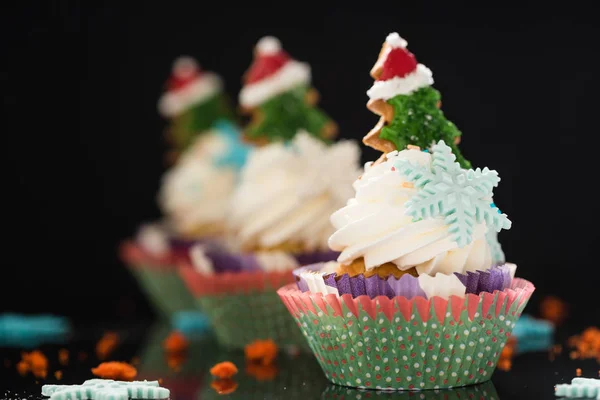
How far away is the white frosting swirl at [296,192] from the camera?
17.7 ft

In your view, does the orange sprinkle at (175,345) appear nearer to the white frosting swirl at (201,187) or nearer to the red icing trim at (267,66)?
the white frosting swirl at (201,187)

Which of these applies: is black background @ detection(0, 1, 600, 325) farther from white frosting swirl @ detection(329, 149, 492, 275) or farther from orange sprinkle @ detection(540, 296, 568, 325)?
white frosting swirl @ detection(329, 149, 492, 275)

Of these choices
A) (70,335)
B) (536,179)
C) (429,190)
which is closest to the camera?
(429,190)

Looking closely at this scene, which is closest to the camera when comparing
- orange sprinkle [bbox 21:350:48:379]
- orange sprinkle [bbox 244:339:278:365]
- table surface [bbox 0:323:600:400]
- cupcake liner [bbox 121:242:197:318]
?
table surface [bbox 0:323:600:400]

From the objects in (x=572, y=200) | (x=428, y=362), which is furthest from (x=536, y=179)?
(x=428, y=362)

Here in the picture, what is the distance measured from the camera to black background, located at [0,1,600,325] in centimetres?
724

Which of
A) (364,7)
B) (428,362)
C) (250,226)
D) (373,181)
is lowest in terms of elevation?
(428,362)

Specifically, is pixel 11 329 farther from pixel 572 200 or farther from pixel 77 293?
pixel 572 200

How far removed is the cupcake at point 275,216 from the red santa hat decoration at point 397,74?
113cm

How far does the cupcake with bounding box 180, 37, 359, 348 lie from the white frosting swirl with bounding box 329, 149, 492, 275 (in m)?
1.11

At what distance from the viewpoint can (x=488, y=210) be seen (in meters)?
3.98

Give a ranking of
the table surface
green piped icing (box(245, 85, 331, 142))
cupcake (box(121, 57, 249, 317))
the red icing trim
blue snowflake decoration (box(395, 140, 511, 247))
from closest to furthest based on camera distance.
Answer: blue snowflake decoration (box(395, 140, 511, 247))
the table surface
green piped icing (box(245, 85, 331, 142))
the red icing trim
cupcake (box(121, 57, 249, 317))

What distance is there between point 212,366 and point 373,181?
1.33 m

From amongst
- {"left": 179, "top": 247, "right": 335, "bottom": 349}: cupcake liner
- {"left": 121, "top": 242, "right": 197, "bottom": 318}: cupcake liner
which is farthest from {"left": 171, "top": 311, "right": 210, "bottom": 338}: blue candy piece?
{"left": 179, "top": 247, "right": 335, "bottom": 349}: cupcake liner
